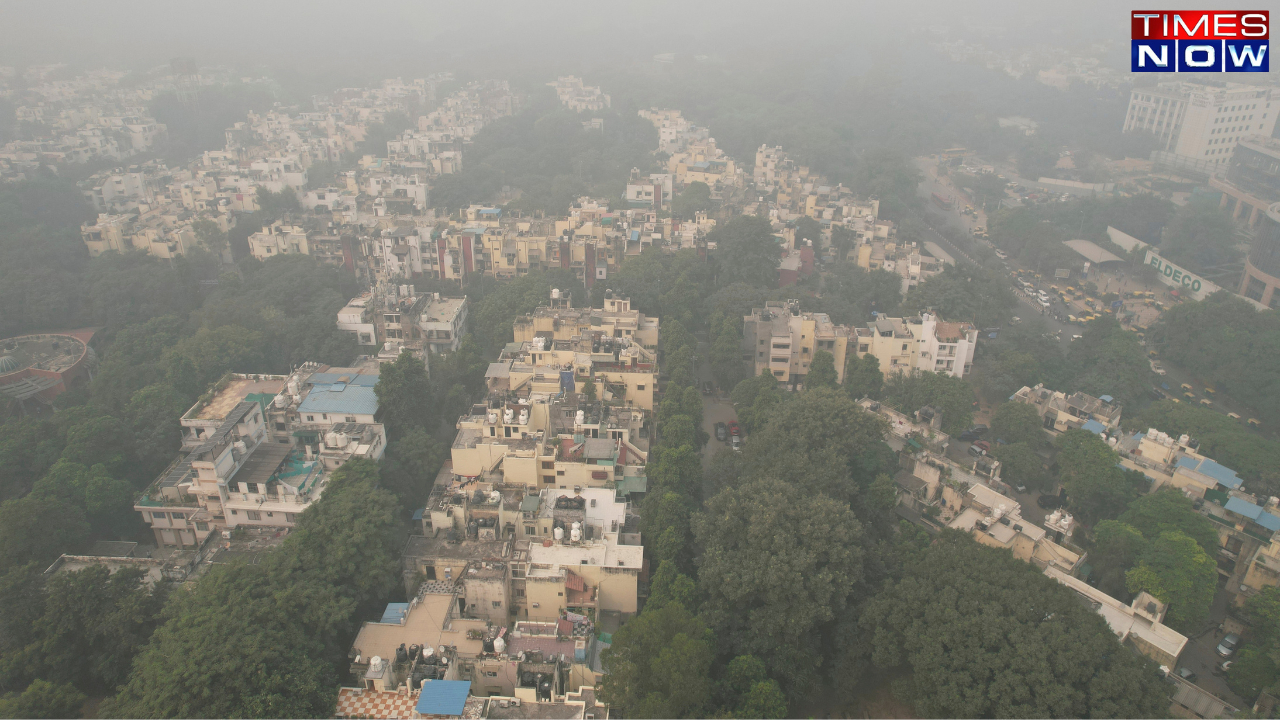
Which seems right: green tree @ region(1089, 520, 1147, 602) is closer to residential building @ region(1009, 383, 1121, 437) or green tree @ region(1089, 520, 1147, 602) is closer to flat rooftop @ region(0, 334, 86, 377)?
residential building @ region(1009, 383, 1121, 437)

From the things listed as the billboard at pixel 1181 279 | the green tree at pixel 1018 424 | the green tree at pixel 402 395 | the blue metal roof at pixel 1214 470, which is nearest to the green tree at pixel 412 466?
the green tree at pixel 402 395

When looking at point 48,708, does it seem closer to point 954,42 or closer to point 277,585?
point 277,585

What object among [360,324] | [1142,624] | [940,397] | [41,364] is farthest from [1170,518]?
[41,364]

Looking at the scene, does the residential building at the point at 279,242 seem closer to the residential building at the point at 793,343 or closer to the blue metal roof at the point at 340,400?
the blue metal roof at the point at 340,400

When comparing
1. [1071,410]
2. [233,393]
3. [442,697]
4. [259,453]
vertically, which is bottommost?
[1071,410]

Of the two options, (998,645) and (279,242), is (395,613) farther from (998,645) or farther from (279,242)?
(279,242)

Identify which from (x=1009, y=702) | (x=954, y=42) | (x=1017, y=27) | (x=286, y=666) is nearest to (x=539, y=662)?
(x=286, y=666)
